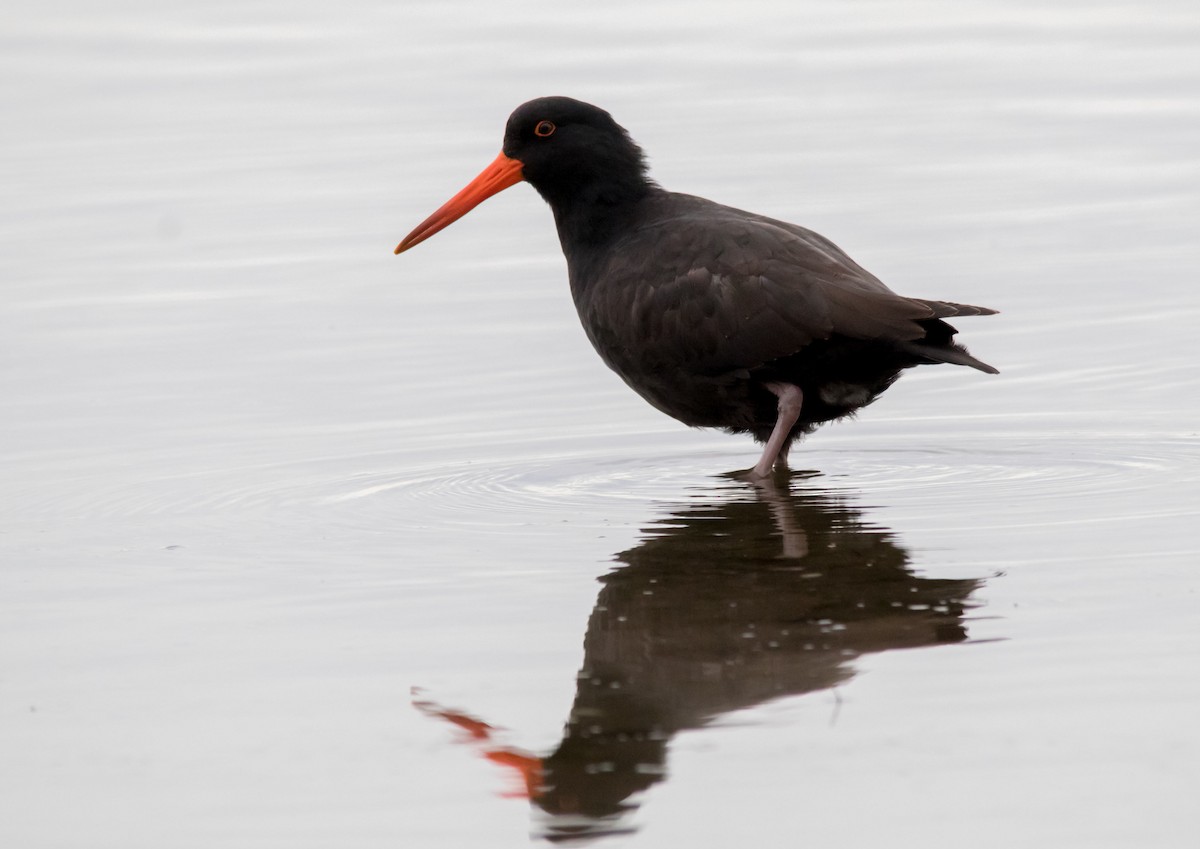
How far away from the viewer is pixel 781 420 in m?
6.93

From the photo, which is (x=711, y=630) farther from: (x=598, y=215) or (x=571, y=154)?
(x=571, y=154)

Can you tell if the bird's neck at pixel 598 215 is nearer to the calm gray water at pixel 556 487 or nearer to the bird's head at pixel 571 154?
the bird's head at pixel 571 154

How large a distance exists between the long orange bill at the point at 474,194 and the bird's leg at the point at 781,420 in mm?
1638

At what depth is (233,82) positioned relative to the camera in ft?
47.6

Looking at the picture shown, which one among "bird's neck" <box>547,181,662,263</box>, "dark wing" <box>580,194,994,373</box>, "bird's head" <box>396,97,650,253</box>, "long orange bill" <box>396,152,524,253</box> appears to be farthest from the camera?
"long orange bill" <box>396,152,524,253</box>

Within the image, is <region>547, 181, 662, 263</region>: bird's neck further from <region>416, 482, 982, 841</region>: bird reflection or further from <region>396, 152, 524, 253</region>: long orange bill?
<region>416, 482, 982, 841</region>: bird reflection

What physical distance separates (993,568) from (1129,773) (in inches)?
62.4

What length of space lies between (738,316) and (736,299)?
0.19 feet

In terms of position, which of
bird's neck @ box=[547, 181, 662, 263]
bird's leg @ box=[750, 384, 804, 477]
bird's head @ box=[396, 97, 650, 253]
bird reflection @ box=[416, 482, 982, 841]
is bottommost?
bird reflection @ box=[416, 482, 982, 841]

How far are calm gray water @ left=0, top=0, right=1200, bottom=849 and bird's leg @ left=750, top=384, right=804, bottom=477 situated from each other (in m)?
0.20

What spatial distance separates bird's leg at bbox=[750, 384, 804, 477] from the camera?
6.92 metres

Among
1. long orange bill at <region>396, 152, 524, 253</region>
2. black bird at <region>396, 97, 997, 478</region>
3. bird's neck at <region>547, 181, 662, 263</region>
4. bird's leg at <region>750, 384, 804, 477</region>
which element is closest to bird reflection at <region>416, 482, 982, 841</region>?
bird's leg at <region>750, 384, 804, 477</region>

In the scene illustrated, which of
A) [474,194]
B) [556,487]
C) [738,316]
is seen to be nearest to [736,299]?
[738,316]

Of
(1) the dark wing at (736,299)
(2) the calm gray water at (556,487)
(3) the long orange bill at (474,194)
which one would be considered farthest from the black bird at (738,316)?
(3) the long orange bill at (474,194)
